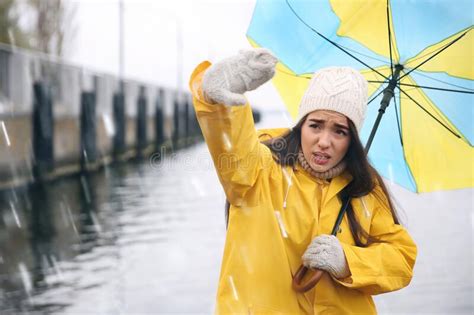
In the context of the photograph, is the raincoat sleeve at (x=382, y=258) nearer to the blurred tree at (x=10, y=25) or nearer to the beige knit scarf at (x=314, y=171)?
the beige knit scarf at (x=314, y=171)

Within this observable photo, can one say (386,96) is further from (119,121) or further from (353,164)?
(119,121)

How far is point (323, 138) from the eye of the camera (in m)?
3.69

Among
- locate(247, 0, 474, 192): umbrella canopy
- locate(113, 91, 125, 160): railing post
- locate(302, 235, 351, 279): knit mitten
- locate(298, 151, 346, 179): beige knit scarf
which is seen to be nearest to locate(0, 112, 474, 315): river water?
locate(247, 0, 474, 192): umbrella canopy

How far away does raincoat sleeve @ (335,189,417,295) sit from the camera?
11.9ft

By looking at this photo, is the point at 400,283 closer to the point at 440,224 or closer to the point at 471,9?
the point at 471,9

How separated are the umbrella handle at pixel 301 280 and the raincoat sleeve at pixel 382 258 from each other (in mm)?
113

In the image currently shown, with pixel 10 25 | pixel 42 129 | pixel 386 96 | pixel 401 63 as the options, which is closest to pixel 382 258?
pixel 386 96

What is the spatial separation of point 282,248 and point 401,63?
4.25 ft

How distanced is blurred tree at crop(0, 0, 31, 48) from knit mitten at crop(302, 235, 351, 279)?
146ft

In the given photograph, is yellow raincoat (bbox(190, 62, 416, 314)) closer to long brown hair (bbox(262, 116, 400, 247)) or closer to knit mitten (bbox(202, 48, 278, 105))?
long brown hair (bbox(262, 116, 400, 247))

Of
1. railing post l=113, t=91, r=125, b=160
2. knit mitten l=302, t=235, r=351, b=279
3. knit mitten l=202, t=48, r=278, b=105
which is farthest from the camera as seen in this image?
railing post l=113, t=91, r=125, b=160

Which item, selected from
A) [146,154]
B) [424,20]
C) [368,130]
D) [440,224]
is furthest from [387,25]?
[146,154]

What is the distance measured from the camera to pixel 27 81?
18.0 m

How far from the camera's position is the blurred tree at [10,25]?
154ft
